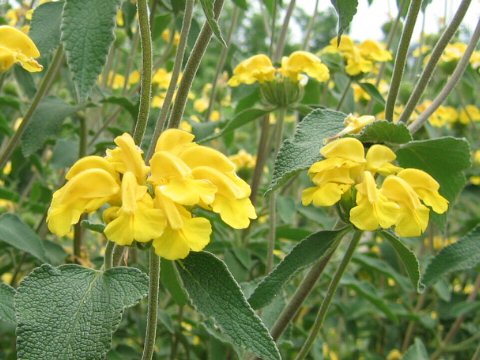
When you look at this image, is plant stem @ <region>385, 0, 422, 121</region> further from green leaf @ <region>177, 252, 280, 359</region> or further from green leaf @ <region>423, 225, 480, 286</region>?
green leaf @ <region>177, 252, 280, 359</region>

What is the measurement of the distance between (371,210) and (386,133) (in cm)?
10

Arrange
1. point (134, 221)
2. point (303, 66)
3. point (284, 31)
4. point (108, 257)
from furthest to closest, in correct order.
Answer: point (284, 31), point (303, 66), point (108, 257), point (134, 221)

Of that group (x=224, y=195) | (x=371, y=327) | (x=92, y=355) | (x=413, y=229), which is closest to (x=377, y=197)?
(x=413, y=229)

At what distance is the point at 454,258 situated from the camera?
0.86m

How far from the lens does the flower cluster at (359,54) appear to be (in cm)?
122

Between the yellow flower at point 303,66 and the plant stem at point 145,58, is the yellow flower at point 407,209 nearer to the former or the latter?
the plant stem at point 145,58

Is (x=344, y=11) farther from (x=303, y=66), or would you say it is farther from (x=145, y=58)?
(x=303, y=66)

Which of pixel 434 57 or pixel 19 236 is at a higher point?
pixel 434 57

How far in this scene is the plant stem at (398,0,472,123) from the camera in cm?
78

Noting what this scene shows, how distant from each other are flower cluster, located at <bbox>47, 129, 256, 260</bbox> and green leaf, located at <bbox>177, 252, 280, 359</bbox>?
5cm

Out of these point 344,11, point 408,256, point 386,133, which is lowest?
point 408,256

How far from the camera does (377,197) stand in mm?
628

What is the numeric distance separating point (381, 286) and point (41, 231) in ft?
2.89

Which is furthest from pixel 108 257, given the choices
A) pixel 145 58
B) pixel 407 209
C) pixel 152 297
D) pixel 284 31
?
pixel 284 31
